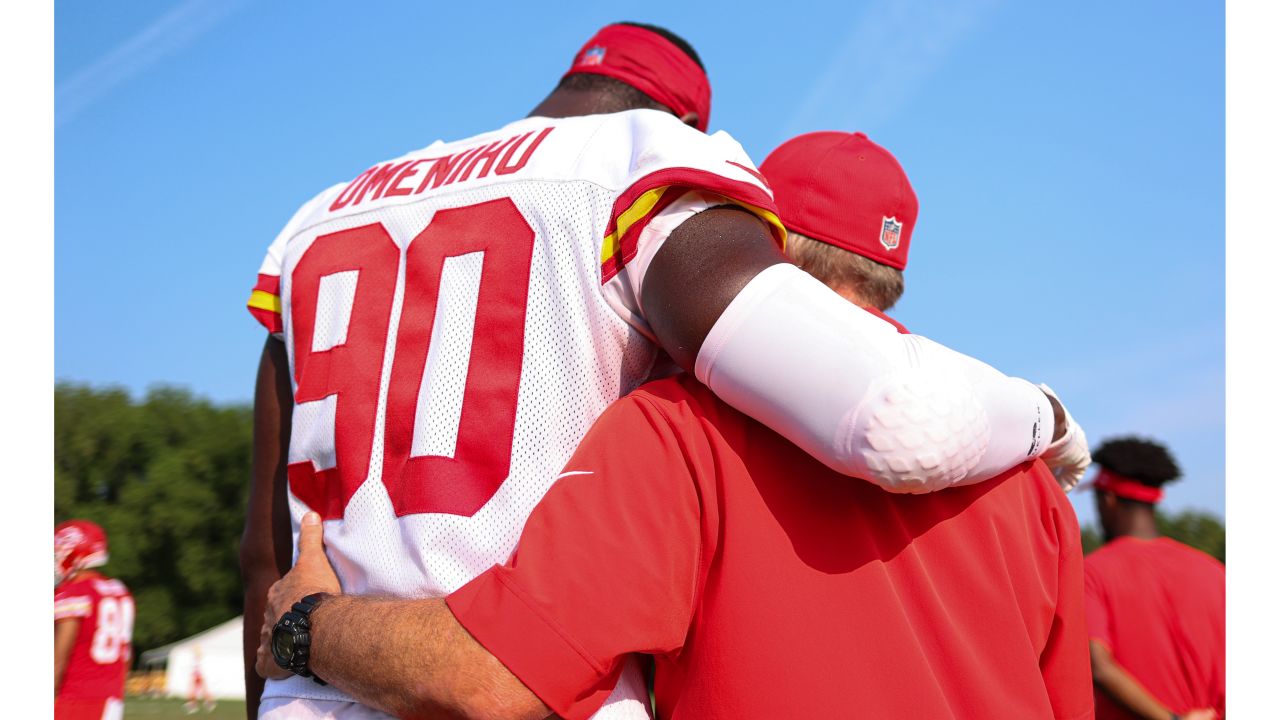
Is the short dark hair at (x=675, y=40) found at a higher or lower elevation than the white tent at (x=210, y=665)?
higher

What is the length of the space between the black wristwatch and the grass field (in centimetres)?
2142

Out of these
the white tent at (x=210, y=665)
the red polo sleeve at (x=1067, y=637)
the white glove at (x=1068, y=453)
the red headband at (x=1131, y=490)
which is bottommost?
the white tent at (x=210, y=665)

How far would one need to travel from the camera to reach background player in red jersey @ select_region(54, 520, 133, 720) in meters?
7.35

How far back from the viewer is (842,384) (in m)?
1.69

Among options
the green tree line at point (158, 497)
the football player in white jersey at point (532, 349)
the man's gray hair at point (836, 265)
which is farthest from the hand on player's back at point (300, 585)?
the green tree line at point (158, 497)

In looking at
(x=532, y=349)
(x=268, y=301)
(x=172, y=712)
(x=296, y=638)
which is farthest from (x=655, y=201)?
(x=172, y=712)

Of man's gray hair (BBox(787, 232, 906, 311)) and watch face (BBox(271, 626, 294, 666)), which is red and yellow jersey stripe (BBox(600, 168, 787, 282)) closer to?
man's gray hair (BBox(787, 232, 906, 311))

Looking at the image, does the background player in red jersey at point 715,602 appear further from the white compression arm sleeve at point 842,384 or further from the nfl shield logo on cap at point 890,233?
the nfl shield logo on cap at point 890,233

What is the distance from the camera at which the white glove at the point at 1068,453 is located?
2.28 metres

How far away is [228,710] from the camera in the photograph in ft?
81.1

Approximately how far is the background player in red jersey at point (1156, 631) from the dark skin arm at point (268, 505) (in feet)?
13.9

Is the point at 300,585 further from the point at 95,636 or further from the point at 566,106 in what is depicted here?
the point at 95,636
